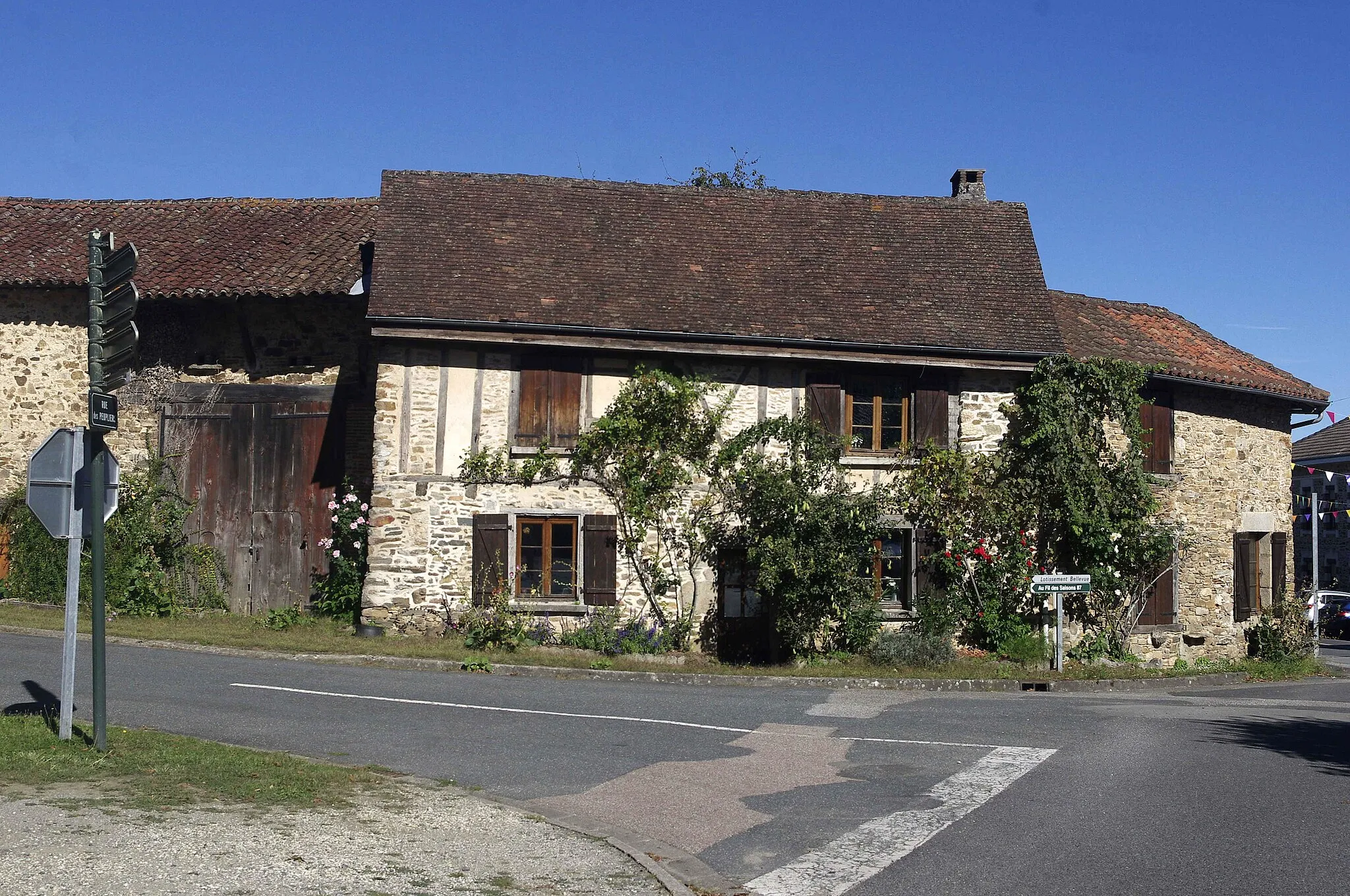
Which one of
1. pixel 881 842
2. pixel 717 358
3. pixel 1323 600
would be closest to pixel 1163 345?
pixel 717 358

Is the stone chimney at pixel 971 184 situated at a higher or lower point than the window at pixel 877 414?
higher

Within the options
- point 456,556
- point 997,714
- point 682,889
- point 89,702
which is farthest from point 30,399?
point 682,889

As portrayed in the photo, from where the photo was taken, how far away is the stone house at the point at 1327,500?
4197cm

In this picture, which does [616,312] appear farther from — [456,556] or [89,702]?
[89,702]

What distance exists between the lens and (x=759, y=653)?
18.3 metres

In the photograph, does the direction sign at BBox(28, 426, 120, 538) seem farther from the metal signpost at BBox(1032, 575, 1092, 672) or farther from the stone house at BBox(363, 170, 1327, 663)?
the metal signpost at BBox(1032, 575, 1092, 672)

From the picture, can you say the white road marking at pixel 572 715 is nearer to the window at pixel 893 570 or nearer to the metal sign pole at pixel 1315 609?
the window at pixel 893 570

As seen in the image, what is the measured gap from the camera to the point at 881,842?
295 inches

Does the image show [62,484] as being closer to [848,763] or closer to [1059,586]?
[848,763]

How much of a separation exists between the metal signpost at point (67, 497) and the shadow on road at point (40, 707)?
1.08 metres

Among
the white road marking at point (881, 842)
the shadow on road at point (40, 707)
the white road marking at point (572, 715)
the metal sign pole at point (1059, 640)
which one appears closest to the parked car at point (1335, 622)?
the metal sign pole at point (1059, 640)

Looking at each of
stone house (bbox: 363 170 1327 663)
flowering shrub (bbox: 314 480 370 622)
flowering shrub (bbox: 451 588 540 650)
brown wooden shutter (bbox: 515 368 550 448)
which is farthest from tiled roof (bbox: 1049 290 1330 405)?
flowering shrub (bbox: 314 480 370 622)

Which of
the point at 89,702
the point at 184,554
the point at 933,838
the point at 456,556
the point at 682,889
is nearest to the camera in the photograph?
the point at 682,889

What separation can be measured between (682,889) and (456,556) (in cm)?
1176
